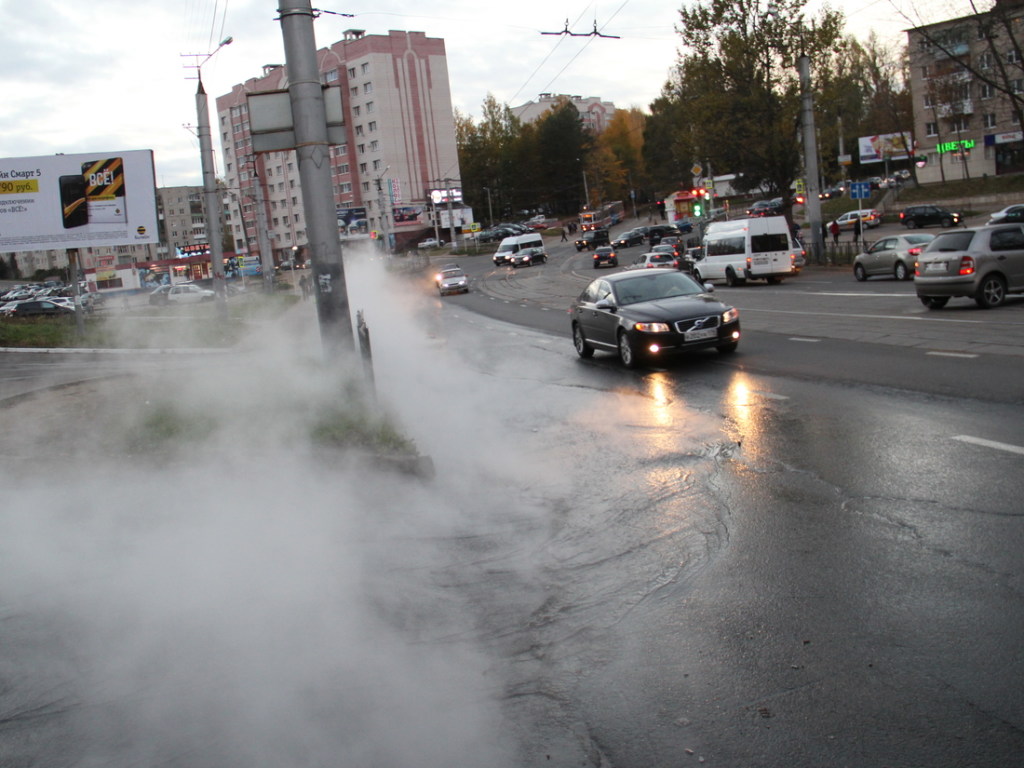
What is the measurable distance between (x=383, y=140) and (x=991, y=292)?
87751mm

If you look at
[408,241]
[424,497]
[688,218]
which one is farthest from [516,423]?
[408,241]

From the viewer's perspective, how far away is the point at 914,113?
3219 inches

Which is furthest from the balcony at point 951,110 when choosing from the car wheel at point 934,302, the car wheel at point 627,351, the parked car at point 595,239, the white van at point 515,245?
the car wheel at point 627,351

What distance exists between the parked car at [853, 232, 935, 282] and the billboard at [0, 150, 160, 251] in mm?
21324

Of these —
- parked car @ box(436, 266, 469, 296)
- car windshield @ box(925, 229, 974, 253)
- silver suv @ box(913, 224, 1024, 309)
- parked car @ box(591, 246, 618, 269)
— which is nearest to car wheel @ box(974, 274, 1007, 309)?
silver suv @ box(913, 224, 1024, 309)

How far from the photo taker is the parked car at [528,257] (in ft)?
205

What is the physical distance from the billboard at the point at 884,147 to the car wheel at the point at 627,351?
6542 centimetres

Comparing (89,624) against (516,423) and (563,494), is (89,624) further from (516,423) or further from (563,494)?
(516,423)

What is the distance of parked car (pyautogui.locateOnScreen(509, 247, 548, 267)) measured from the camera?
6259 cm

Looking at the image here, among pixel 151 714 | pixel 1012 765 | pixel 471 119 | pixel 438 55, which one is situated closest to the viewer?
pixel 1012 765

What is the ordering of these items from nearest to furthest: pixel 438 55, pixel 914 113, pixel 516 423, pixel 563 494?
pixel 563 494
pixel 516 423
pixel 914 113
pixel 438 55

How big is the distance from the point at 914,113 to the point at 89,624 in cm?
8992

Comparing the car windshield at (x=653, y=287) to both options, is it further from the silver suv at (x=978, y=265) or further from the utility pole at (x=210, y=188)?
the utility pole at (x=210, y=188)

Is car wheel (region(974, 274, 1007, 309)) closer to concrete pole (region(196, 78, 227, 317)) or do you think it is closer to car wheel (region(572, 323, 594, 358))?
car wheel (region(572, 323, 594, 358))
